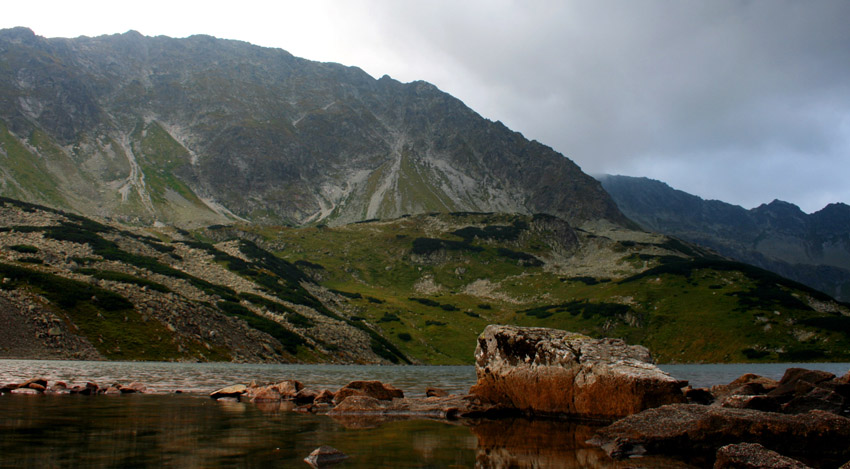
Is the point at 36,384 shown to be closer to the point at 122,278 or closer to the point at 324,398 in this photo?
the point at 324,398

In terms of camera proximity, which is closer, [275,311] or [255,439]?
[255,439]

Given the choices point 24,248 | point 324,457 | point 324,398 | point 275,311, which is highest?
point 24,248

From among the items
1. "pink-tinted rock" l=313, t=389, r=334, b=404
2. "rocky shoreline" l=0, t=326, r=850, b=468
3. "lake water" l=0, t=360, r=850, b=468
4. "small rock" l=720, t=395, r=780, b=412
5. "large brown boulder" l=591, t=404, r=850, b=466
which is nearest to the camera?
"lake water" l=0, t=360, r=850, b=468

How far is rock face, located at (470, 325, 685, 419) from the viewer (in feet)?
66.3

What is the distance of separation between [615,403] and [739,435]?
22.2 ft

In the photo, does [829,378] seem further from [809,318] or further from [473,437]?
[809,318]

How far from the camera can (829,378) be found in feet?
84.0

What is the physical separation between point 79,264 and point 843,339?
186275 mm

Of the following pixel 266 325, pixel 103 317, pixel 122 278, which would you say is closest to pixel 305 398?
pixel 103 317

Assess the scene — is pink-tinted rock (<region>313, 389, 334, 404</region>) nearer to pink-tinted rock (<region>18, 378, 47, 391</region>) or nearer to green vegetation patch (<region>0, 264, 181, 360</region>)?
pink-tinted rock (<region>18, 378, 47, 391</region>)

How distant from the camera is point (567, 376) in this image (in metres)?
22.8

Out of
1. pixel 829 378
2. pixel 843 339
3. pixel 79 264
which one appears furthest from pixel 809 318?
pixel 79 264

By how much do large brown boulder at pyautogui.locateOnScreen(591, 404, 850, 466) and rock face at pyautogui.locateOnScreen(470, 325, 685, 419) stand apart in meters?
5.09

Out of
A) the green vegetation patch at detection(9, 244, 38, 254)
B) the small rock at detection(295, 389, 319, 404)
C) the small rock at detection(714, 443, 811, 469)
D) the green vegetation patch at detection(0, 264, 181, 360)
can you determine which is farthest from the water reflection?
the green vegetation patch at detection(9, 244, 38, 254)
